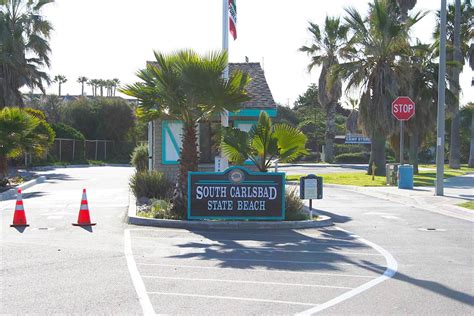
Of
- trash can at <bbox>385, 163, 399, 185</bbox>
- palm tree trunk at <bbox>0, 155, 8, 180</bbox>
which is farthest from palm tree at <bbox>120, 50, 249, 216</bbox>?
trash can at <bbox>385, 163, 399, 185</bbox>

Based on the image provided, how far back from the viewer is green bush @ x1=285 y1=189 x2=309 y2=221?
1393cm

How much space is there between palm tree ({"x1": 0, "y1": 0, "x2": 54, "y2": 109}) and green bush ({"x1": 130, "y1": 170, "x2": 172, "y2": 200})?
2077 cm

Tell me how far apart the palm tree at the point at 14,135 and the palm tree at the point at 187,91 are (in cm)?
928

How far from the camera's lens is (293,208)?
14.3 meters

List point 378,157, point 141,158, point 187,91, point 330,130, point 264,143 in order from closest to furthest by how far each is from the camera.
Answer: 1. point 187,91
2. point 264,143
3. point 141,158
4. point 378,157
5. point 330,130

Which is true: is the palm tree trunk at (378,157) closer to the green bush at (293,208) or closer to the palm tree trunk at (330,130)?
the palm tree trunk at (330,130)

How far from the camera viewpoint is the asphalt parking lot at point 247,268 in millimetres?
6723

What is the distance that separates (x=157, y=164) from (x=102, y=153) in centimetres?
3291

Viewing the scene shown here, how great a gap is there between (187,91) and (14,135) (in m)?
11.2

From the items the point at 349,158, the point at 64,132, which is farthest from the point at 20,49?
the point at 349,158

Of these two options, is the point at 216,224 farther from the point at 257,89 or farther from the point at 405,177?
the point at 405,177

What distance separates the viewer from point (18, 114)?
22.2 m

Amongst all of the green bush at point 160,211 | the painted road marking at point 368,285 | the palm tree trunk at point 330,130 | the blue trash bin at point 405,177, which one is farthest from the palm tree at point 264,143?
the palm tree trunk at point 330,130

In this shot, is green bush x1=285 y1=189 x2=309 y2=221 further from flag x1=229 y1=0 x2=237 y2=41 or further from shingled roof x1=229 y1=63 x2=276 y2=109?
shingled roof x1=229 y1=63 x2=276 y2=109
